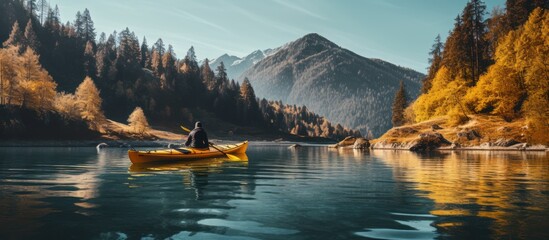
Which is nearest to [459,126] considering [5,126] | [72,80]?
[5,126]

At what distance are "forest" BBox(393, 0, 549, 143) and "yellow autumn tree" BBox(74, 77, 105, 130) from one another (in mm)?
→ 71940

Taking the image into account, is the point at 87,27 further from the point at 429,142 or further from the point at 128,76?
the point at 429,142

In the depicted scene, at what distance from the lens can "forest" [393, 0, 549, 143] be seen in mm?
50969

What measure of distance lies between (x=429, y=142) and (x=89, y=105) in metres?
74.7

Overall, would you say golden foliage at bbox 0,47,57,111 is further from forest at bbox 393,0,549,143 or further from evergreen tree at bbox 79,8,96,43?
evergreen tree at bbox 79,8,96,43

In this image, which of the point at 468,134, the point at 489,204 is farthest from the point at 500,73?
the point at 489,204

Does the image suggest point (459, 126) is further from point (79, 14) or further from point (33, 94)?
point (79, 14)

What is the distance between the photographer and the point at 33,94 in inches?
3105

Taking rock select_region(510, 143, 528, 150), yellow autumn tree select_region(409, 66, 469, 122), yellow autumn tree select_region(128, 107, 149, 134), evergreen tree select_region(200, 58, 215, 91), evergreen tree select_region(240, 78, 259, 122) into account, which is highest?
evergreen tree select_region(200, 58, 215, 91)

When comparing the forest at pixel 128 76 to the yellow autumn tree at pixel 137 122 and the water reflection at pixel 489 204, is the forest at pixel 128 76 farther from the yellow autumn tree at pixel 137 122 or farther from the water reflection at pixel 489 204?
the water reflection at pixel 489 204

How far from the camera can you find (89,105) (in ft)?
308

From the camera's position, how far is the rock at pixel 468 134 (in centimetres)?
5859

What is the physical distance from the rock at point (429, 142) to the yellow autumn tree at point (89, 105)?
70.3m

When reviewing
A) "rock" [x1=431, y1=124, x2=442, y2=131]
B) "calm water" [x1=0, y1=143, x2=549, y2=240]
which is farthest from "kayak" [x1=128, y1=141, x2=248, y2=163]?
"rock" [x1=431, y1=124, x2=442, y2=131]
